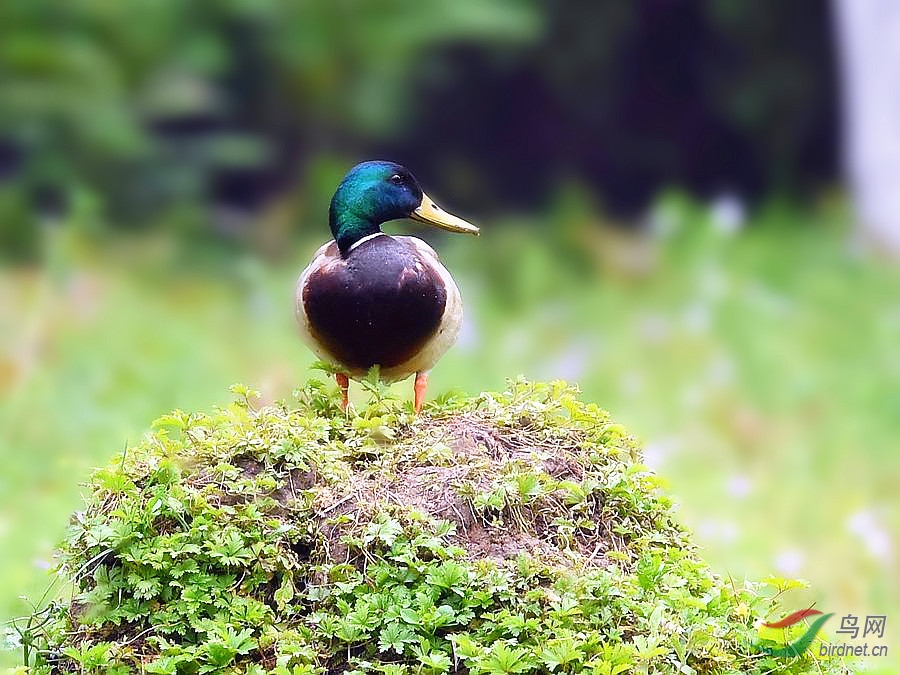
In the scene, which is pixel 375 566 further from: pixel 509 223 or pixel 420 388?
pixel 509 223

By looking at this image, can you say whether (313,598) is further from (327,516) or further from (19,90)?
(19,90)

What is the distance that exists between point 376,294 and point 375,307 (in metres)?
0.02

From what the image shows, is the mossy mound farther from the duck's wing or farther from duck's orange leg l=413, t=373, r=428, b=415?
the duck's wing

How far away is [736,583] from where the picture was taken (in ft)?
6.93

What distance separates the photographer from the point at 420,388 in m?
2.58

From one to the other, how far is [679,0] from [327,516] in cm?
595

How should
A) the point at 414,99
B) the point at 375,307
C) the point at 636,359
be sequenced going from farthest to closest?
1. the point at 414,99
2. the point at 636,359
3. the point at 375,307

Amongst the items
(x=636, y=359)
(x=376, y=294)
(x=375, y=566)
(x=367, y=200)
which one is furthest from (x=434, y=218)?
(x=636, y=359)

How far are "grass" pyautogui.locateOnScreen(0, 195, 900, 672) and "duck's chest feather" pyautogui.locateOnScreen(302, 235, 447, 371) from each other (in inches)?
26.6

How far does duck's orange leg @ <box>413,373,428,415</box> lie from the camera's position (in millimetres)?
2501

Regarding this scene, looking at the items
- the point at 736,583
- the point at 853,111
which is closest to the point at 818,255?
the point at 853,111

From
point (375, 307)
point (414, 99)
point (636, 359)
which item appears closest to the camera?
point (375, 307)

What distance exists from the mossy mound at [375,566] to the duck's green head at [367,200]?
58cm

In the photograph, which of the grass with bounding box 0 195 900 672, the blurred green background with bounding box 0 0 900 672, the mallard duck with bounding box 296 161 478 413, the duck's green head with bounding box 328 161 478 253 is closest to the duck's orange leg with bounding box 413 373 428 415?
the mallard duck with bounding box 296 161 478 413
